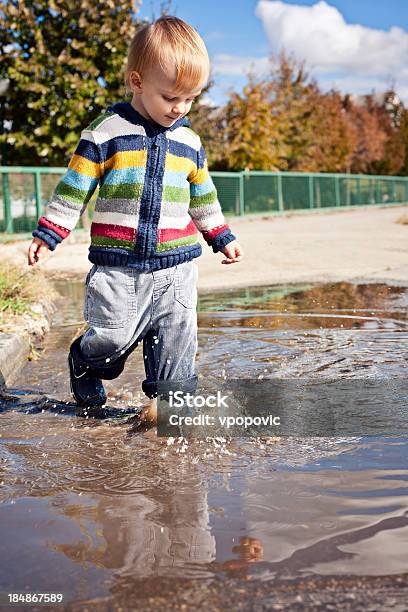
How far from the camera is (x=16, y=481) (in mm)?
2625

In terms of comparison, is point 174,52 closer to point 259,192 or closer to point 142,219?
point 142,219

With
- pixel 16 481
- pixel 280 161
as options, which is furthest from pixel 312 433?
pixel 280 161

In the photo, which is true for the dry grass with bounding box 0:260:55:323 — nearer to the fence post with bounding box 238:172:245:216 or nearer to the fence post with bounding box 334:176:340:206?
the fence post with bounding box 238:172:245:216

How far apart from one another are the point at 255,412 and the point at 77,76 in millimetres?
15799

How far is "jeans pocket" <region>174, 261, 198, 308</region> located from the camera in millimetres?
3381

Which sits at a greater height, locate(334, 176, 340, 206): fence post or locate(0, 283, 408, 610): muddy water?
locate(334, 176, 340, 206): fence post

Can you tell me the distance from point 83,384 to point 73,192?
0.84 m

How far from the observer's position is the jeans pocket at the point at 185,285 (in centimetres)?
338

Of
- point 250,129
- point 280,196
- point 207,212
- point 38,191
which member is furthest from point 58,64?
point 207,212

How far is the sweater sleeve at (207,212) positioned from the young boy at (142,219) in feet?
0.40

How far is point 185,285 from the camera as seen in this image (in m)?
3.42
